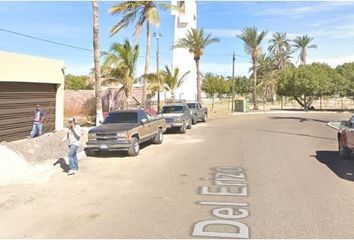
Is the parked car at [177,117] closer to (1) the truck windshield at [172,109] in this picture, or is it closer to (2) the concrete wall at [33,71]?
(1) the truck windshield at [172,109]

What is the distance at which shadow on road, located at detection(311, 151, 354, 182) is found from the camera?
12.0m

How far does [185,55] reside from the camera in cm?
6178

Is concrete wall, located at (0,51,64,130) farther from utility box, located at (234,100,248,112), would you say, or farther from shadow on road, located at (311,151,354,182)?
utility box, located at (234,100,248,112)

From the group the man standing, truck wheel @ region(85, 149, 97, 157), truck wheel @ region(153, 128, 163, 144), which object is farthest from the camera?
the man standing

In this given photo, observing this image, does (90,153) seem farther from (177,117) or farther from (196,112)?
(196,112)

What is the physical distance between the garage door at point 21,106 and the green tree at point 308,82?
126 feet

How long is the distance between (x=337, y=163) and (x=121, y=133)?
7285mm

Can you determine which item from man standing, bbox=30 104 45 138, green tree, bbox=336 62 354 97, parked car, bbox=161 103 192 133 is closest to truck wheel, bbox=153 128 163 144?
parked car, bbox=161 103 192 133

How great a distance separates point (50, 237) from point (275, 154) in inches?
421

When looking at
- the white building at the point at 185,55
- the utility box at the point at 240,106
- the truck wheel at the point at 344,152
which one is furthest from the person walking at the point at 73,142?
the white building at the point at 185,55

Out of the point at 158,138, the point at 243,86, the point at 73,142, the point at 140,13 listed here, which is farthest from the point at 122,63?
the point at 243,86

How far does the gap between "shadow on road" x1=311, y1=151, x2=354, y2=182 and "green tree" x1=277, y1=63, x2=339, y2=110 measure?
39.4m

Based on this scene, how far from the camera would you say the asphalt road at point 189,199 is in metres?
7.15

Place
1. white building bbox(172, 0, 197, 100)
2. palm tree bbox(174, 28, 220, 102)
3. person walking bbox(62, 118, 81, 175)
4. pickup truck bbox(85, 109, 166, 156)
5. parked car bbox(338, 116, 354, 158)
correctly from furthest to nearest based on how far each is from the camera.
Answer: white building bbox(172, 0, 197, 100), palm tree bbox(174, 28, 220, 102), pickup truck bbox(85, 109, 166, 156), parked car bbox(338, 116, 354, 158), person walking bbox(62, 118, 81, 175)
